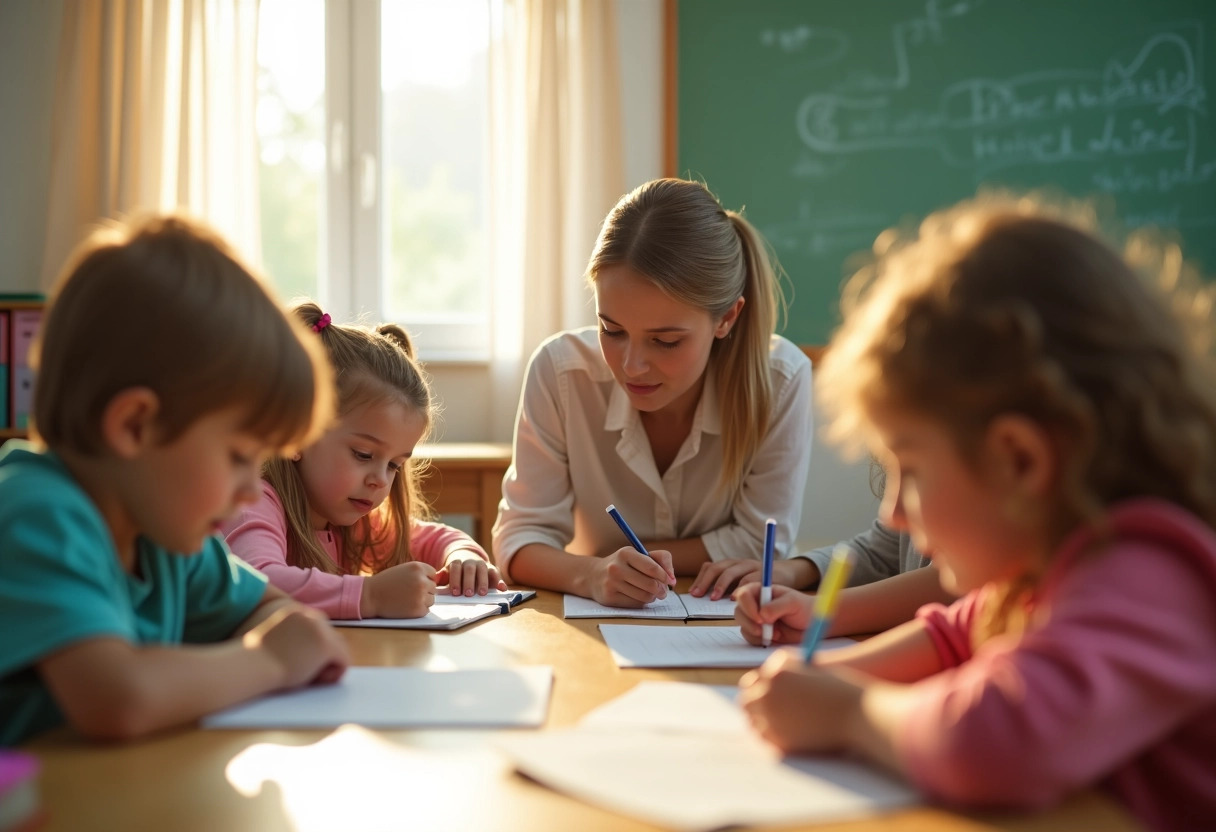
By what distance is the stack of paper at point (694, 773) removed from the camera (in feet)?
2.10

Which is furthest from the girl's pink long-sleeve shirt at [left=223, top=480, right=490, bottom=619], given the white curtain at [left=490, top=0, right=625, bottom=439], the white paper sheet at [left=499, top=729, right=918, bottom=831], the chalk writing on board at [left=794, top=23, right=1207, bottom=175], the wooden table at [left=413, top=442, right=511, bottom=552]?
the chalk writing on board at [left=794, top=23, right=1207, bottom=175]

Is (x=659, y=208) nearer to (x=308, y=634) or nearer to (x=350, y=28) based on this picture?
(x=308, y=634)

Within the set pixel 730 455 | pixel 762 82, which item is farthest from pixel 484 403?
pixel 730 455

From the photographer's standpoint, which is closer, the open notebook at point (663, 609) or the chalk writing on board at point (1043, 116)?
the open notebook at point (663, 609)

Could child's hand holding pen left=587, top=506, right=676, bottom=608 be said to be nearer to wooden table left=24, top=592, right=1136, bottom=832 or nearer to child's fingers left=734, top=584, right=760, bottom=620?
child's fingers left=734, top=584, right=760, bottom=620

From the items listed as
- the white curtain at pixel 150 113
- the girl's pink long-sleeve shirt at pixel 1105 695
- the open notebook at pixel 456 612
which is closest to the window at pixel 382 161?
the white curtain at pixel 150 113

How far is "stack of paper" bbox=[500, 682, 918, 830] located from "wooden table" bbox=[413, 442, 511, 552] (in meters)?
2.26

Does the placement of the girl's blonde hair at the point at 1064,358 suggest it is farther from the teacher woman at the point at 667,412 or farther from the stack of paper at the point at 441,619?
the teacher woman at the point at 667,412

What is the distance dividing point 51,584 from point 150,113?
3101 mm

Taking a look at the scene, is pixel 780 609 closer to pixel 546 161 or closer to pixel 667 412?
pixel 667 412

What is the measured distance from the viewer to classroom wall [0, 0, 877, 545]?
11.6 feet

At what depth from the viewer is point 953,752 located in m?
0.63

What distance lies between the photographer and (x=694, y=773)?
71 cm

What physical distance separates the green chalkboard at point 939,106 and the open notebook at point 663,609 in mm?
2400
